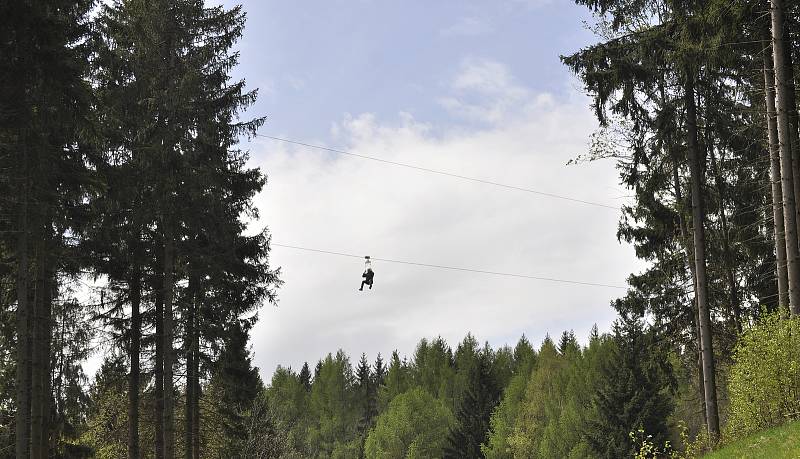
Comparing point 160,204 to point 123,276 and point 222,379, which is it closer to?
point 123,276

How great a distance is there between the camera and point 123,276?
22125 millimetres

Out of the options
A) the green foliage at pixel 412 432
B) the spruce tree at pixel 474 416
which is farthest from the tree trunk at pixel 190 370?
the green foliage at pixel 412 432

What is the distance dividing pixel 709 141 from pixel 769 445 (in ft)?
33.0

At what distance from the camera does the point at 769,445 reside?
13500mm

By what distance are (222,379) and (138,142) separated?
9227 millimetres

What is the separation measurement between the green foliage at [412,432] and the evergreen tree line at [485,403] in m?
0.10

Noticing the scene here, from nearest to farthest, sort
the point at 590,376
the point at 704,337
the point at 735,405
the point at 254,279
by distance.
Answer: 1. the point at 735,405
2. the point at 704,337
3. the point at 254,279
4. the point at 590,376

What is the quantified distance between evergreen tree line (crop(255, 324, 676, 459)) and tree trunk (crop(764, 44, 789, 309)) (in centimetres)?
743

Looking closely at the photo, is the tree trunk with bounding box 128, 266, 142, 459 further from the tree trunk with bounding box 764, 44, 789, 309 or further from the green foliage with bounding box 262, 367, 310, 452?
the green foliage with bounding box 262, 367, 310, 452

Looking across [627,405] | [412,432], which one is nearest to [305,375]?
[412,432]

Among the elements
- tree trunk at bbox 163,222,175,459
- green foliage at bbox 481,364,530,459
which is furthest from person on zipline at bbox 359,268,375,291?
green foliage at bbox 481,364,530,459

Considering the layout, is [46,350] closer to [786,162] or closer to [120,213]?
[120,213]

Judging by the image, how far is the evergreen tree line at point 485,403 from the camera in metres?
40.5

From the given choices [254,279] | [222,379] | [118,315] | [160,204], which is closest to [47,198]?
[160,204]
